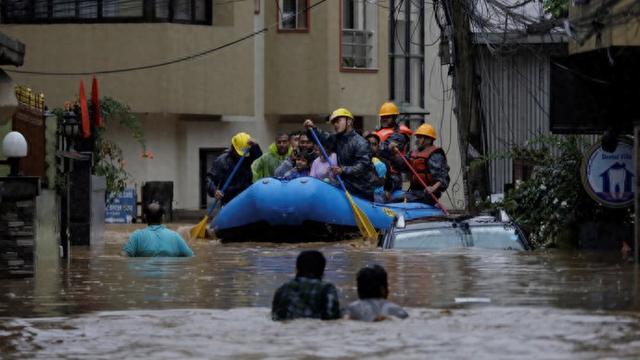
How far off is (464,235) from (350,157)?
5.50 m

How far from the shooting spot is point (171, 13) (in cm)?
4144

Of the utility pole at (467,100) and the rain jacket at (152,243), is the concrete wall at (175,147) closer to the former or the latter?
the utility pole at (467,100)

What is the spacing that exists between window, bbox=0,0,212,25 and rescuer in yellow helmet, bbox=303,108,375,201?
1399cm

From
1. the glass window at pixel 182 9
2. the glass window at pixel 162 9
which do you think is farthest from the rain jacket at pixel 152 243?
the glass window at pixel 182 9

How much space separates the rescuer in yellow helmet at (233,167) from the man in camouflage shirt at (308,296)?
14.2 m

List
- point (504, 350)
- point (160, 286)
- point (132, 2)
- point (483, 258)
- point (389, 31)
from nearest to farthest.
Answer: point (504, 350) → point (160, 286) → point (483, 258) → point (132, 2) → point (389, 31)

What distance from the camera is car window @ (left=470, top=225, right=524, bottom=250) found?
2222 cm

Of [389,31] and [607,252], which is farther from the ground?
[389,31]

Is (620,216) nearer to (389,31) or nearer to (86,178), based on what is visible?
(86,178)

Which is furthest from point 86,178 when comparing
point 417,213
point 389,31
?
point 389,31

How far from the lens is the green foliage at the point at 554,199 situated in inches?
1008

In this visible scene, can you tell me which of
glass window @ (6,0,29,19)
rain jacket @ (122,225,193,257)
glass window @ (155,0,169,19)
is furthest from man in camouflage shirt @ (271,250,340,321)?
glass window @ (6,0,29,19)

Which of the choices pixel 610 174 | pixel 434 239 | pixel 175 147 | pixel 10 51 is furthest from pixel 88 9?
pixel 10 51

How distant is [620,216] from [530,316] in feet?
31.8
